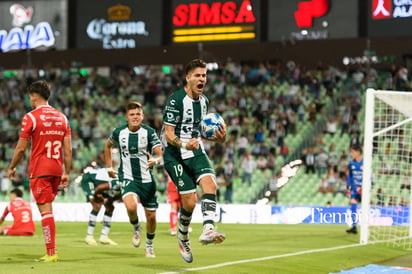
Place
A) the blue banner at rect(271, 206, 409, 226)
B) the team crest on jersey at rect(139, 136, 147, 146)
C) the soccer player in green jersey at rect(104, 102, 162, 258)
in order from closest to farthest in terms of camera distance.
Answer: the soccer player in green jersey at rect(104, 102, 162, 258) → the team crest on jersey at rect(139, 136, 147, 146) → the blue banner at rect(271, 206, 409, 226)

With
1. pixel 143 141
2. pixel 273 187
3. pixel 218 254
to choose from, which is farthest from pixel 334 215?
pixel 143 141

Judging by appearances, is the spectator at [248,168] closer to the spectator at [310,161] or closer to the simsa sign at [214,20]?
the spectator at [310,161]

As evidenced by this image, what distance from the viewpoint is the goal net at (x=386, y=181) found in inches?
730

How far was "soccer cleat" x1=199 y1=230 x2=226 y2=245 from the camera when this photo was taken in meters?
10.6

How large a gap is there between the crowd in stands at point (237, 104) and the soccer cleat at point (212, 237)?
2150 cm

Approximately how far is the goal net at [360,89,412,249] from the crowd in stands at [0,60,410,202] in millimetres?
3716

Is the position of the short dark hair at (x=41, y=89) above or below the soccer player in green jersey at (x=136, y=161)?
above

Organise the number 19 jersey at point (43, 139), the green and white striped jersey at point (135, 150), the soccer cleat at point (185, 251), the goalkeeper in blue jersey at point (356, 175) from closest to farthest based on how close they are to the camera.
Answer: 1. the soccer cleat at point (185, 251)
2. the number 19 jersey at point (43, 139)
3. the green and white striped jersey at point (135, 150)
4. the goalkeeper in blue jersey at point (356, 175)

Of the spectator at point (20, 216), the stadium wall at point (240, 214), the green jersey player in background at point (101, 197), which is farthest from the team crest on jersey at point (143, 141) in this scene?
the stadium wall at point (240, 214)

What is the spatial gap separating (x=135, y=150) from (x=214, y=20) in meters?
23.3

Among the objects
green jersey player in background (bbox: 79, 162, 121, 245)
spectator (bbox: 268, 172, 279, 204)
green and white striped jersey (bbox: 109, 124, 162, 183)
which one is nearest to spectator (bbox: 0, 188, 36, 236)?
green jersey player in background (bbox: 79, 162, 121, 245)

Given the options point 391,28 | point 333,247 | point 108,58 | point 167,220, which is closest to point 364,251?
point 333,247

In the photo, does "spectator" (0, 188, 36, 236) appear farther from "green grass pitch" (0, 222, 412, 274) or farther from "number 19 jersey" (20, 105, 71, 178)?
"number 19 jersey" (20, 105, 71, 178)

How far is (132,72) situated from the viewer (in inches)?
1741
